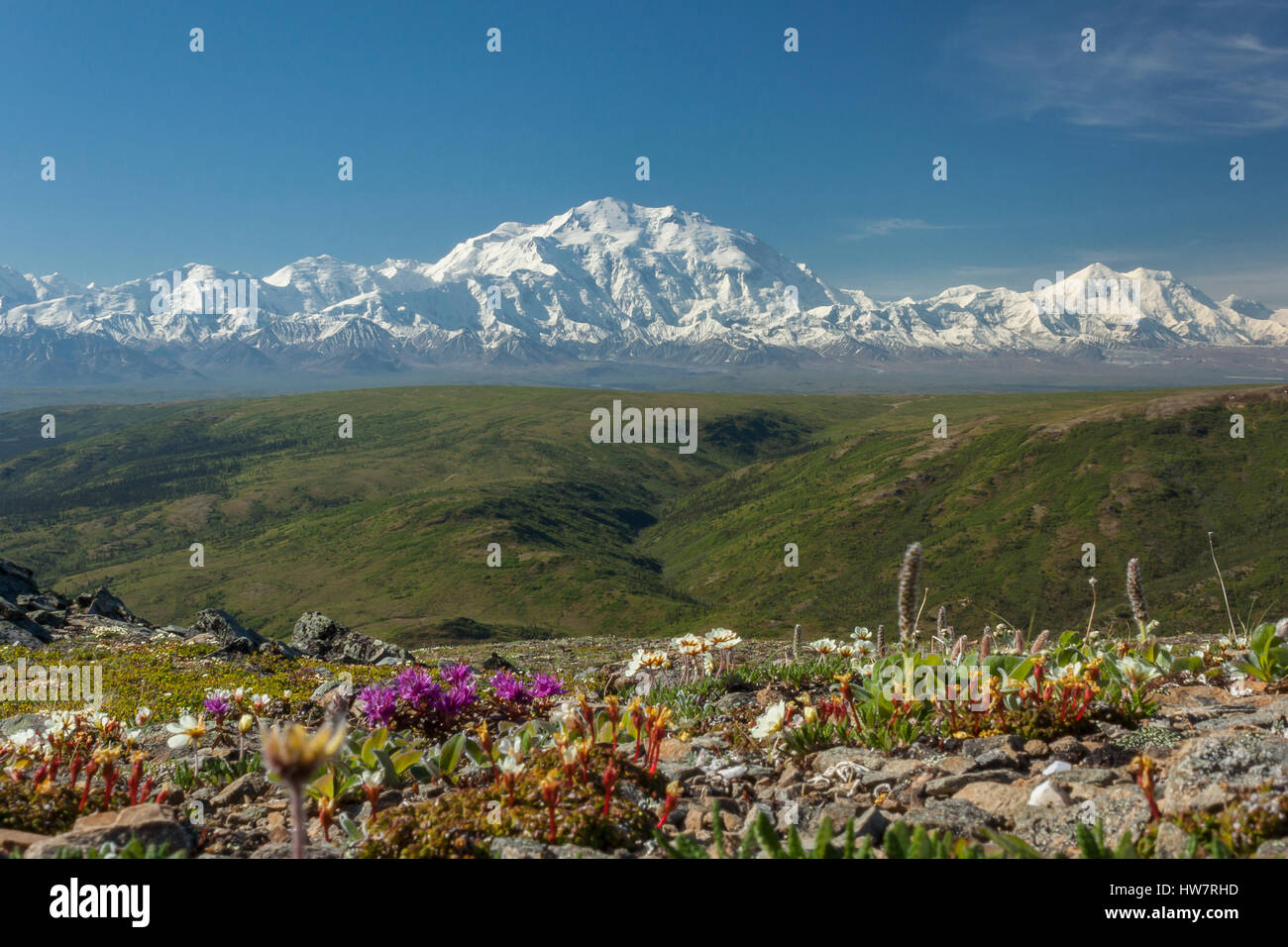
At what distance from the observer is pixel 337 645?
2433cm

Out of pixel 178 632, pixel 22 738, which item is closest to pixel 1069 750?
pixel 22 738

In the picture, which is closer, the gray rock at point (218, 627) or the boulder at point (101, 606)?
the gray rock at point (218, 627)

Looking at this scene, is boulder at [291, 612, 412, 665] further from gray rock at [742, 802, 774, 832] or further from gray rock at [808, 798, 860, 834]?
gray rock at [808, 798, 860, 834]

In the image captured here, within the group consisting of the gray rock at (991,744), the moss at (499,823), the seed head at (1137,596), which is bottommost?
the gray rock at (991,744)

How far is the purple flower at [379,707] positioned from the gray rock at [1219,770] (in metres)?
5.87

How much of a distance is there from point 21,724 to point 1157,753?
10.8 metres

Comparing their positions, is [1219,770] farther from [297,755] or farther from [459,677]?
[459,677]

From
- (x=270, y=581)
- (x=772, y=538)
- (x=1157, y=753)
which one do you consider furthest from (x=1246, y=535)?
(x=270, y=581)

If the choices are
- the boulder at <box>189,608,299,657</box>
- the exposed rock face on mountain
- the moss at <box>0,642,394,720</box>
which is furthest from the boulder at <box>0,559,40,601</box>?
the moss at <box>0,642,394,720</box>

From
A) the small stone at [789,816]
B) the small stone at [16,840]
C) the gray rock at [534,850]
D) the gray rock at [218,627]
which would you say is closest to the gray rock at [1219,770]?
the small stone at [789,816]

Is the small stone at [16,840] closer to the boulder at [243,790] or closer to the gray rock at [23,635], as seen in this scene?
the boulder at [243,790]

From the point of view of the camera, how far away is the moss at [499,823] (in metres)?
4.02

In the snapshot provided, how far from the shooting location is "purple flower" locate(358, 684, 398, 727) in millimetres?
6684

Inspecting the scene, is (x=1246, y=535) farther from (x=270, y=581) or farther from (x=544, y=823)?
(x=270, y=581)
